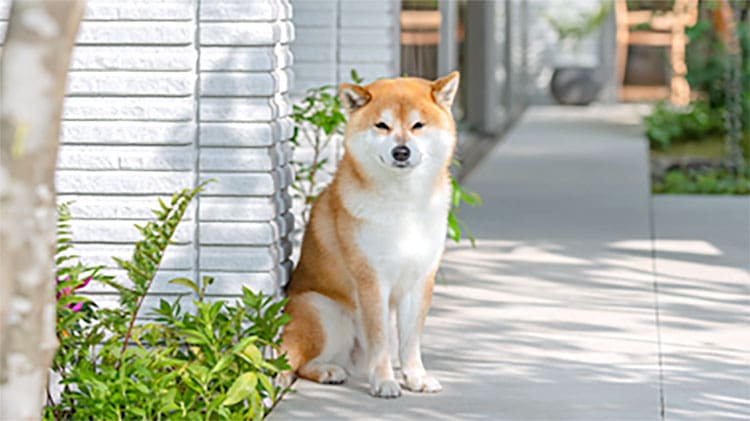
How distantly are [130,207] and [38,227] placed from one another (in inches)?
88.6

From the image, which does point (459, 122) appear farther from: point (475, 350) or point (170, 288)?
point (170, 288)

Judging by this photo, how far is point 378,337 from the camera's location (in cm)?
447

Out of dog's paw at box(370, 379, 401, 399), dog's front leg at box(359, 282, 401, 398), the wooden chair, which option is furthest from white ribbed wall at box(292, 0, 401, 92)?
the wooden chair

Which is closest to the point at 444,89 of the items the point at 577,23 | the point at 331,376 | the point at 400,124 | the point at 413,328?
the point at 400,124

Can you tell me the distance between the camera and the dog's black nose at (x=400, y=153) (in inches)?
165

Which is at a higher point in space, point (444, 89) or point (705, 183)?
point (444, 89)

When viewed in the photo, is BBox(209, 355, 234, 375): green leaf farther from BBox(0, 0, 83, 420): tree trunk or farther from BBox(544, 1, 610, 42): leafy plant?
BBox(544, 1, 610, 42): leafy plant

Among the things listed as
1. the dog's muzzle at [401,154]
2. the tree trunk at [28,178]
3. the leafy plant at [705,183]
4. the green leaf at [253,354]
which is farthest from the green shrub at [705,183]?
the tree trunk at [28,178]

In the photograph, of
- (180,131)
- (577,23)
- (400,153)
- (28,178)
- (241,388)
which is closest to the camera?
(28,178)

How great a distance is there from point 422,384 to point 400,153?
2.75 feet

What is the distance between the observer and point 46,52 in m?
2.07

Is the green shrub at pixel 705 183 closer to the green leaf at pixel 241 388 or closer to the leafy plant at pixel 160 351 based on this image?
the leafy plant at pixel 160 351

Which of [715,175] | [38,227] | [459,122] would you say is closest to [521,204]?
[715,175]

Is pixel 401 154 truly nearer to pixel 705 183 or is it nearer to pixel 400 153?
pixel 400 153
